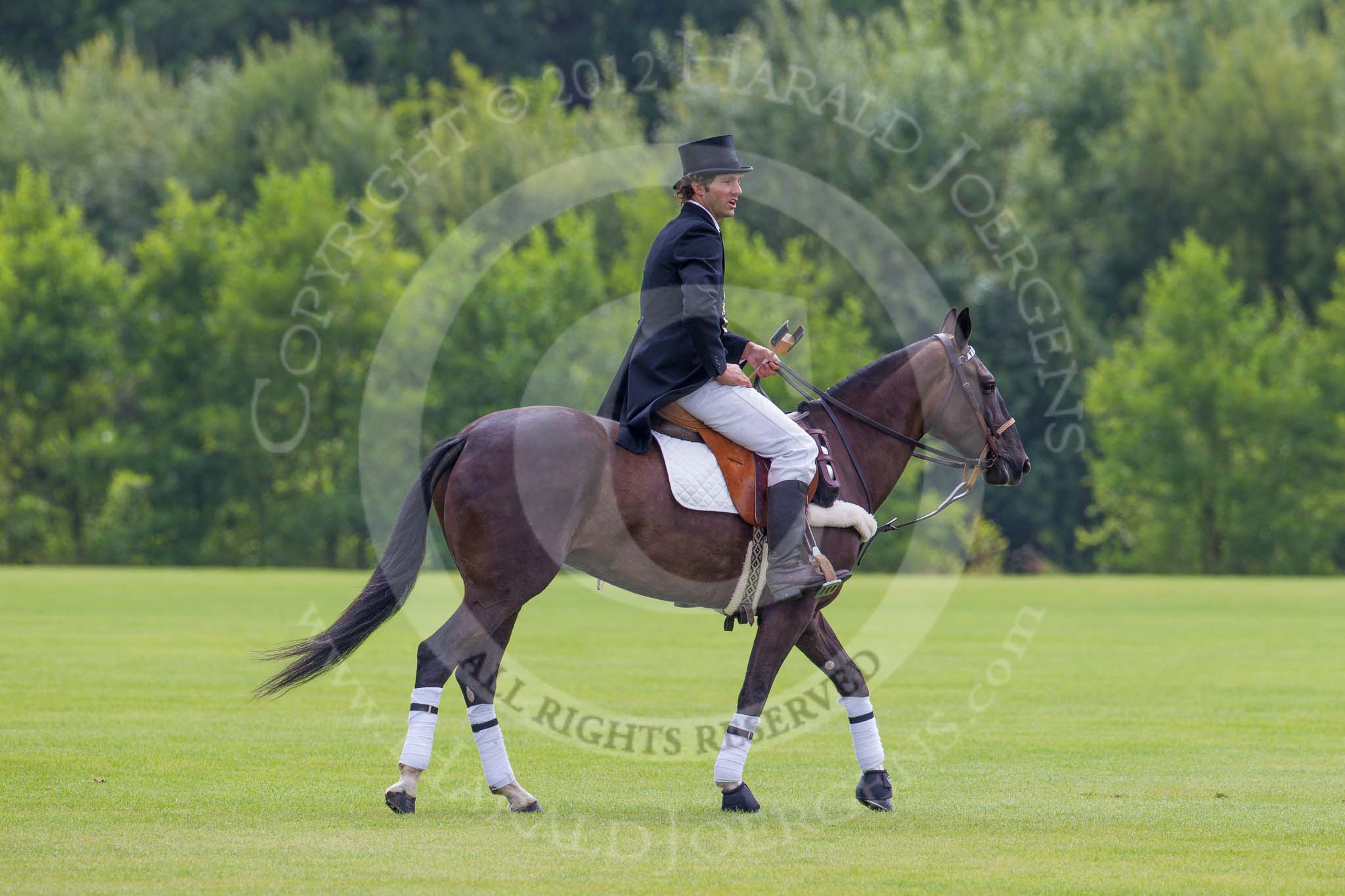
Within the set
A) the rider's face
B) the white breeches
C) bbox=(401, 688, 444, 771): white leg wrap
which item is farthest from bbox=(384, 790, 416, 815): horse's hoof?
the rider's face

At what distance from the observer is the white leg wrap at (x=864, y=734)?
30.1 feet

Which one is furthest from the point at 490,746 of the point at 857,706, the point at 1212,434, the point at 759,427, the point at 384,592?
the point at 1212,434

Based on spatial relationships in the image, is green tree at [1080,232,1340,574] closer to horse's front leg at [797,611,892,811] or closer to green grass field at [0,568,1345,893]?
green grass field at [0,568,1345,893]

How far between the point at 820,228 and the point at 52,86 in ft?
82.9

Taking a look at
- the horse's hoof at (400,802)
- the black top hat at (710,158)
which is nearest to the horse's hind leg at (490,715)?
the horse's hoof at (400,802)

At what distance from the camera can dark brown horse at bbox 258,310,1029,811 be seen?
28.8 feet

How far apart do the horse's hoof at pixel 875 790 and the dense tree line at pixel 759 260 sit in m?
29.2

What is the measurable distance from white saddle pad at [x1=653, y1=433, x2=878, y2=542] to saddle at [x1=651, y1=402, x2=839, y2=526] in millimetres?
30

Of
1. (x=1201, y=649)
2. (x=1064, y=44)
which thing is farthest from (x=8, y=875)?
(x=1064, y=44)

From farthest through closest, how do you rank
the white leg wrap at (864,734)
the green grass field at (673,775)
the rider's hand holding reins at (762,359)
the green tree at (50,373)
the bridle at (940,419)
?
the green tree at (50,373), the bridle at (940,419), the white leg wrap at (864,734), the rider's hand holding reins at (762,359), the green grass field at (673,775)

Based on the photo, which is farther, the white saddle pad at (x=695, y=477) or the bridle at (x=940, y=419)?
the bridle at (x=940, y=419)

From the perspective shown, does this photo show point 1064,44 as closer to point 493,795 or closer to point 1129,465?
point 1129,465

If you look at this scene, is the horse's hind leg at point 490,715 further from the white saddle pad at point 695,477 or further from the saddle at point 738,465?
the saddle at point 738,465

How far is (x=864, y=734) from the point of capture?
Answer: 9.26m
